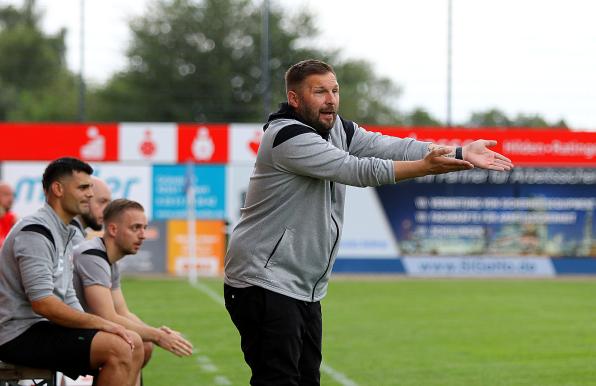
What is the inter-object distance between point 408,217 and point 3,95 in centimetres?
3911

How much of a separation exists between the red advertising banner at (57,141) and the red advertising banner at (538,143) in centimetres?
710

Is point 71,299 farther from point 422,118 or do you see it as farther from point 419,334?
point 422,118

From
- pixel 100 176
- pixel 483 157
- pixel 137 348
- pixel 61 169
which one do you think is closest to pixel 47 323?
pixel 137 348

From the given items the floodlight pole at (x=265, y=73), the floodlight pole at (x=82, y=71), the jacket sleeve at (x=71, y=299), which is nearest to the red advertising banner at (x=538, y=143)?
the floodlight pole at (x=265, y=73)

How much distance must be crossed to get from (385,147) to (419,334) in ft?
29.6

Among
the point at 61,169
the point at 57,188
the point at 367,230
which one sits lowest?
the point at 367,230

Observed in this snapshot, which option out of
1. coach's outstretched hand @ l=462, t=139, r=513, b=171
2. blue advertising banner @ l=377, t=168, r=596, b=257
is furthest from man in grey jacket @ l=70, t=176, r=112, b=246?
blue advertising banner @ l=377, t=168, r=596, b=257

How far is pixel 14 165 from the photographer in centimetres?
2738

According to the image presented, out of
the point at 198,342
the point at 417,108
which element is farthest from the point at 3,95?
the point at 198,342

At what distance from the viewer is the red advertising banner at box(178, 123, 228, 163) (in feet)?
91.4

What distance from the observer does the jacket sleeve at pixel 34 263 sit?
21.5 feet

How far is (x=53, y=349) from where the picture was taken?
21.8 feet

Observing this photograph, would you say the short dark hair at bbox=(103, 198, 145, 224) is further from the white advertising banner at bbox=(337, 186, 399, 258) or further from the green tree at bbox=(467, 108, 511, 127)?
the green tree at bbox=(467, 108, 511, 127)

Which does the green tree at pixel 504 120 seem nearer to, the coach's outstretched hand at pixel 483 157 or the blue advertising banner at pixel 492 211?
the blue advertising banner at pixel 492 211
